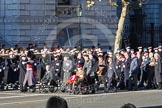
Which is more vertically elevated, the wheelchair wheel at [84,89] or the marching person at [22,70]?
the marching person at [22,70]

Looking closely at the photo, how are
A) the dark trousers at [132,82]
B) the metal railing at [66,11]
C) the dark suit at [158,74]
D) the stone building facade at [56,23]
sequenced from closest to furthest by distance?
the dark trousers at [132,82], the dark suit at [158,74], the stone building facade at [56,23], the metal railing at [66,11]

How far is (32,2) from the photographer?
39.5 meters

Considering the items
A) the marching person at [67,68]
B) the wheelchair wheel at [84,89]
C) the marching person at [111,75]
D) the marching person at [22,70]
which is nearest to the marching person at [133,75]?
the marching person at [111,75]

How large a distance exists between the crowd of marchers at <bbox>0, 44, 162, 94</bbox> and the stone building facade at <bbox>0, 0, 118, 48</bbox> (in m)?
11.5

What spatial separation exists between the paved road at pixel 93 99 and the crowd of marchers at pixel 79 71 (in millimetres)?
858

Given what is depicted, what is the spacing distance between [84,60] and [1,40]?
14.2 m

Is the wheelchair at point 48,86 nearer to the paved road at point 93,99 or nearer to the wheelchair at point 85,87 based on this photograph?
the paved road at point 93,99

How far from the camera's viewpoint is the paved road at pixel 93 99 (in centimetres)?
1894

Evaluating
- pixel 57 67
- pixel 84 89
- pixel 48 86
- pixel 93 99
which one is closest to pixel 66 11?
pixel 57 67

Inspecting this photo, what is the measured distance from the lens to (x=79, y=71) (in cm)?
2283

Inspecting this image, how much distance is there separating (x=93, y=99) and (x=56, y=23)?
18645 millimetres

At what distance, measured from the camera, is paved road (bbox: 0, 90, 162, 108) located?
18938 mm

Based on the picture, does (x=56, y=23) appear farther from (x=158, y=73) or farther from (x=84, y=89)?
(x=84, y=89)

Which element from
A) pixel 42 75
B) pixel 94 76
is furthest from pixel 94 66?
pixel 42 75
